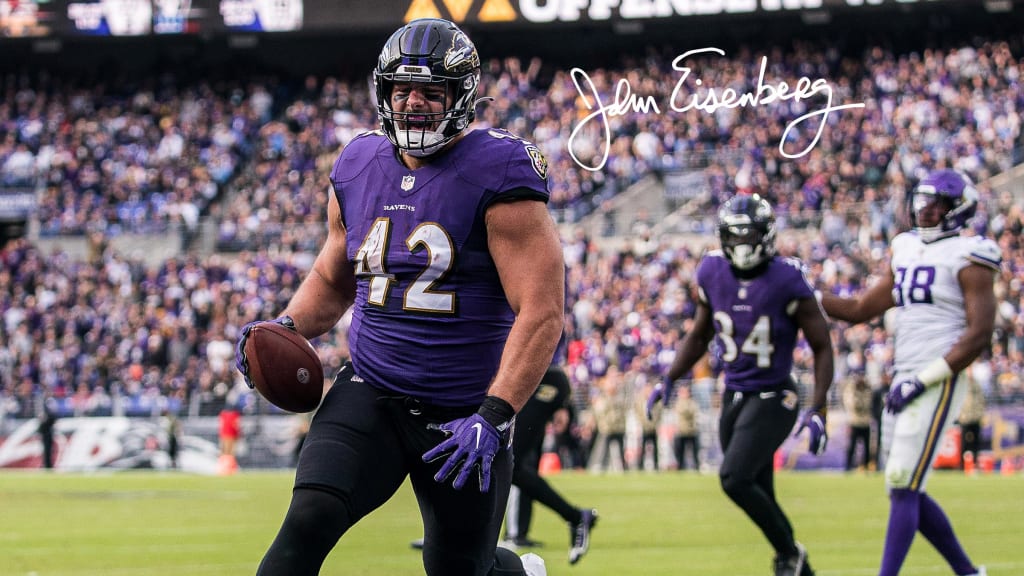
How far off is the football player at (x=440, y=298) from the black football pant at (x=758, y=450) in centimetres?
290

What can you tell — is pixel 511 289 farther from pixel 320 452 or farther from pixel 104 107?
pixel 104 107

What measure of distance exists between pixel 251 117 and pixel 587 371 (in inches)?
504

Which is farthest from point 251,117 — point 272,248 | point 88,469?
point 88,469

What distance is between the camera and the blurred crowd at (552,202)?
71.4 ft

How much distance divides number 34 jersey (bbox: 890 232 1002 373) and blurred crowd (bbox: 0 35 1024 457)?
12.7 meters

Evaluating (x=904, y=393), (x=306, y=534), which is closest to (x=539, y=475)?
(x=904, y=393)

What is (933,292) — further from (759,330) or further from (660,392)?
→ (660,392)

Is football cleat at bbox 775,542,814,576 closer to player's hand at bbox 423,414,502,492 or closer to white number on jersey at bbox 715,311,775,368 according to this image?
white number on jersey at bbox 715,311,775,368

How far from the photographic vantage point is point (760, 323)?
23.0 ft

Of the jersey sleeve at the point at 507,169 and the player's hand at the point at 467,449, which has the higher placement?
the jersey sleeve at the point at 507,169

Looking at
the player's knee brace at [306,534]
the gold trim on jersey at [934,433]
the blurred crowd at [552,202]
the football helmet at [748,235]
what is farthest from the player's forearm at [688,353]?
the blurred crowd at [552,202]

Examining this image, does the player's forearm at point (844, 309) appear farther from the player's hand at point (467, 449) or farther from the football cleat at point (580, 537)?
the player's hand at point (467, 449)

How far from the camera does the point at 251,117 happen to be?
102 feet

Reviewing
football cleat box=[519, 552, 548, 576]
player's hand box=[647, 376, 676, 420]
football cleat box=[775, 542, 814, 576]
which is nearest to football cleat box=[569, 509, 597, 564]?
player's hand box=[647, 376, 676, 420]
